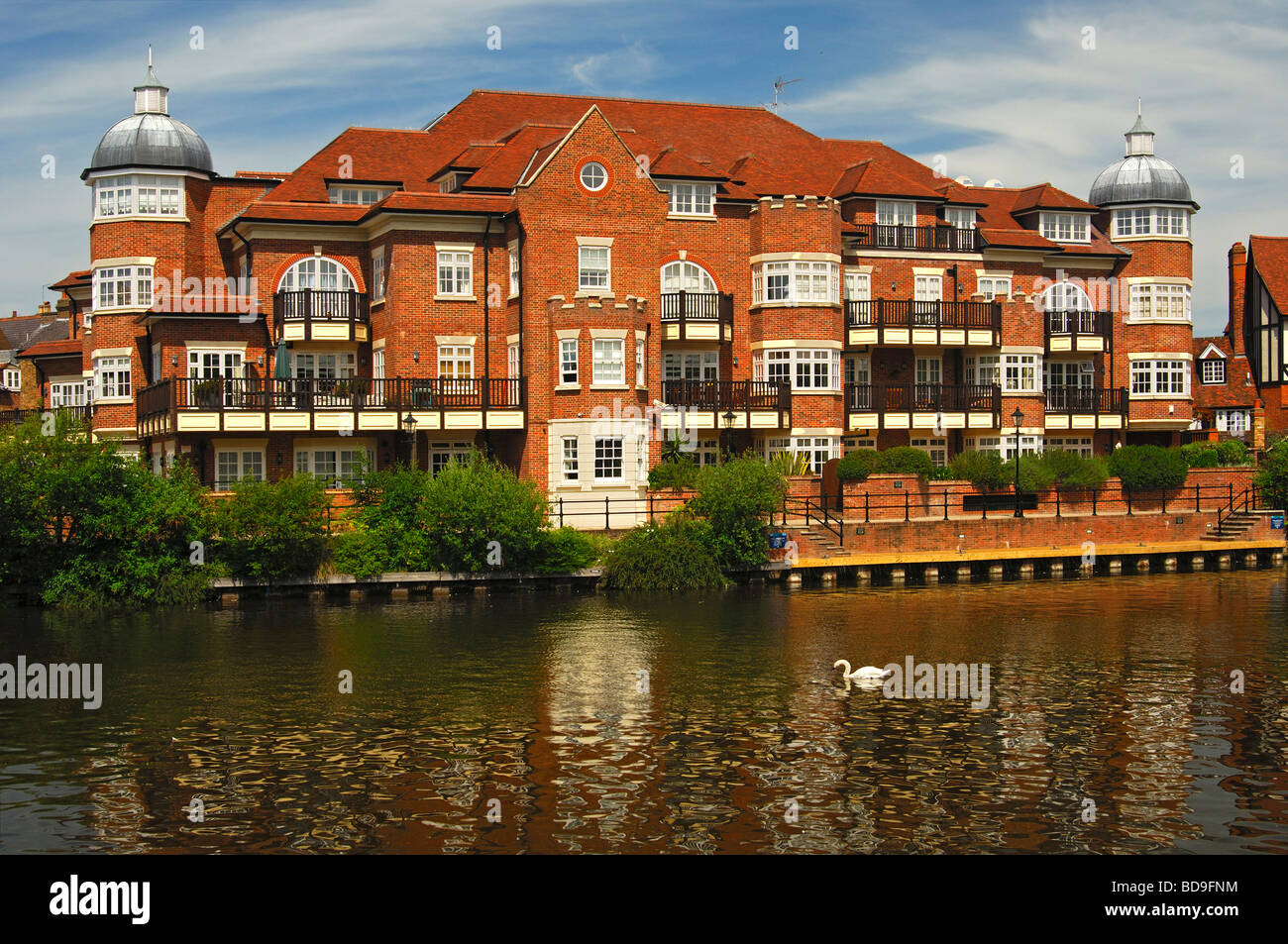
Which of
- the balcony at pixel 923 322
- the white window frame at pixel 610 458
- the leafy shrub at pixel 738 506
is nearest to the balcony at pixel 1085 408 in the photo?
the balcony at pixel 923 322

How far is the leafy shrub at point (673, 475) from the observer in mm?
44969

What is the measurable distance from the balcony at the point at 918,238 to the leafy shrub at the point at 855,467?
10897 mm

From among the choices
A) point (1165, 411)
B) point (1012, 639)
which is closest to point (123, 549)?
point (1012, 639)

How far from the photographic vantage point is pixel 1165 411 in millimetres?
61969

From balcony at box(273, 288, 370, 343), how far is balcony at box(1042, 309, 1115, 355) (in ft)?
97.3

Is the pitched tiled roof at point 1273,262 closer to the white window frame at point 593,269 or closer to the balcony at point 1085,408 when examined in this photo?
the balcony at point 1085,408

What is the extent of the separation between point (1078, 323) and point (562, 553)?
30066 mm

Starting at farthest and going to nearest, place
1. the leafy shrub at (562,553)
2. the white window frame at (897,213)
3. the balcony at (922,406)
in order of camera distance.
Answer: the white window frame at (897,213)
the balcony at (922,406)
the leafy shrub at (562,553)

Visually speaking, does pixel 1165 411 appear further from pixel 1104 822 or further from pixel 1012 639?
pixel 1104 822

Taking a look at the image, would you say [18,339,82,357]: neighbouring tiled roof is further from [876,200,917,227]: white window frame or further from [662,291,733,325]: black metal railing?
[876,200,917,227]: white window frame

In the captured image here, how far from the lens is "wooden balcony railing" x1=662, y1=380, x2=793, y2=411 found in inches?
1966

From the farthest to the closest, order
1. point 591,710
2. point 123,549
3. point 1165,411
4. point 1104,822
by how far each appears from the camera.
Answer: point 1165,411 < point 123,549 < point 591,710 < point 1104,822
